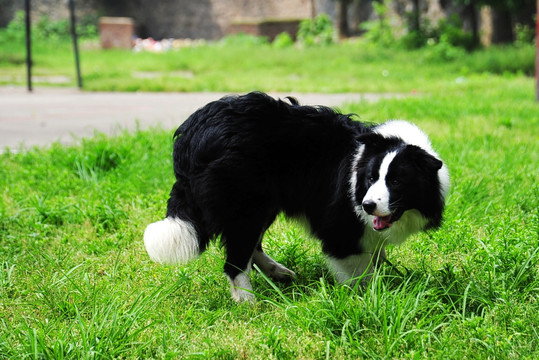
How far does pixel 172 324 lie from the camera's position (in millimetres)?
2939

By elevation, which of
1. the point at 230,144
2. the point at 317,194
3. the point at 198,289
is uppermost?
the point at 230,144

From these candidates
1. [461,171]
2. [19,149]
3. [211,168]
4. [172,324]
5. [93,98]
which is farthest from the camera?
[93,98]

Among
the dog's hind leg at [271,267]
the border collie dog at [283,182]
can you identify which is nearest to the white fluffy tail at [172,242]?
the border collie dog at [283,182]

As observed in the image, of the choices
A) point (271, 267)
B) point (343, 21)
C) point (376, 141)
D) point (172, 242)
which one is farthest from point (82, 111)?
point (343, 21)

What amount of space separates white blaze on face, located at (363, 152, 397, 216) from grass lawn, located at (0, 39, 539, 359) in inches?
13.0

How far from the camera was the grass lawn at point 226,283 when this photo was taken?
2709 mm

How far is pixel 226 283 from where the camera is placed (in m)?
3.51

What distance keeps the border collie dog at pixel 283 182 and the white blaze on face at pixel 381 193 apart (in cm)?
3

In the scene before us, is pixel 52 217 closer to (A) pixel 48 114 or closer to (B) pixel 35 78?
(A) pixel 48 114

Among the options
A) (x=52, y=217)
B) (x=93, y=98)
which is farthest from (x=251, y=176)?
(x=93, y=98)

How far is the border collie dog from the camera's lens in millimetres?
3188

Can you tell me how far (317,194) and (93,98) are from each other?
7.91 m

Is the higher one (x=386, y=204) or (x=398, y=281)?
(x=386, y=204)

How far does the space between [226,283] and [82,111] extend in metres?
6.30
